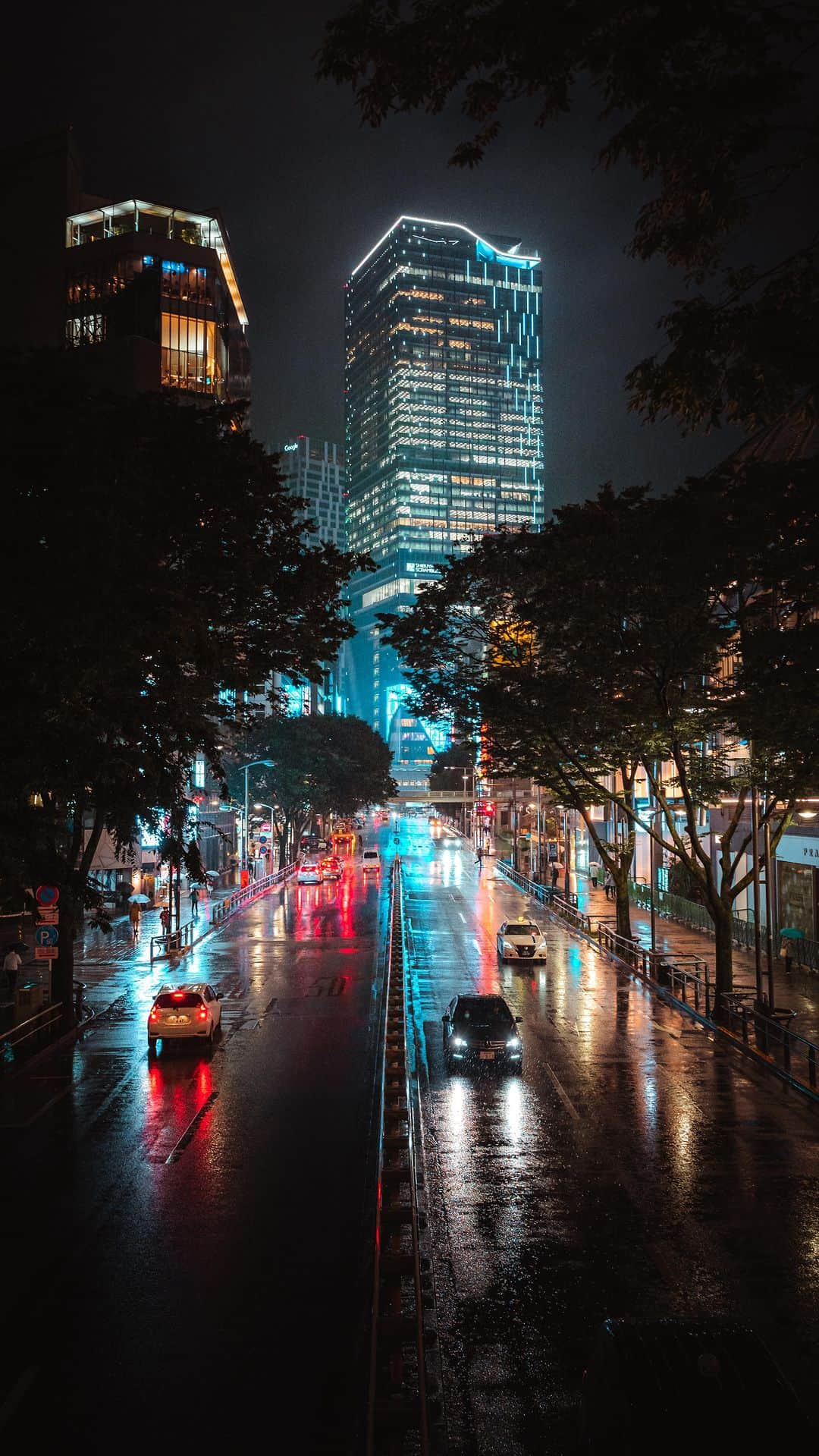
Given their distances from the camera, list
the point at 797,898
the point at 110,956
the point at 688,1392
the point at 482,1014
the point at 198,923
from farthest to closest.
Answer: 1. the point at 198,923
2. the point at 110,956
3. the point at 797,898
4. the point at 482,1014
5. the point at 688,1392

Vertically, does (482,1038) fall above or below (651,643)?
below

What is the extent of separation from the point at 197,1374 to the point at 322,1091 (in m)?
10.9

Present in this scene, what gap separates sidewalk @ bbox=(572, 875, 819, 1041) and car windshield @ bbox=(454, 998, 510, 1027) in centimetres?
787

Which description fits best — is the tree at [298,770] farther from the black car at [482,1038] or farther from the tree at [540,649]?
the black car at [482,1038]

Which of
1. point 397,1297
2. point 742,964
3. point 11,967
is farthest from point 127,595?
point 742,964

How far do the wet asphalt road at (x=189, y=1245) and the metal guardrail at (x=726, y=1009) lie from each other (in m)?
8.54

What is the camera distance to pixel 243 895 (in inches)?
2564

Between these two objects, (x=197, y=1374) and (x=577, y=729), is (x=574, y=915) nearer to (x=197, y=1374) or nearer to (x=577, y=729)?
(x=577, y=729)

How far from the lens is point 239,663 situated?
21.6 metres

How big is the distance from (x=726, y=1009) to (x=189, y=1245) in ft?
59.8

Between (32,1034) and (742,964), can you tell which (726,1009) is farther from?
(32,1034)

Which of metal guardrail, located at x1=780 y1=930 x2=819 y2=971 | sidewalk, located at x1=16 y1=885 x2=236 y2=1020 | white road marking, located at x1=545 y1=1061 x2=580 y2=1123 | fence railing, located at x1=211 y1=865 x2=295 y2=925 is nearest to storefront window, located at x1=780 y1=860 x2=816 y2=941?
metal guardrail, located at x1=780 y1=930 x2=819 y2=971

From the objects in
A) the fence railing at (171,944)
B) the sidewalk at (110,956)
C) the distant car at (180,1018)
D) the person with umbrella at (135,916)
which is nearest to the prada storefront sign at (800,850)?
the distant car at (180,1018)

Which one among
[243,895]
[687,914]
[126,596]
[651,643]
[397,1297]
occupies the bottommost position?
[243,895]
